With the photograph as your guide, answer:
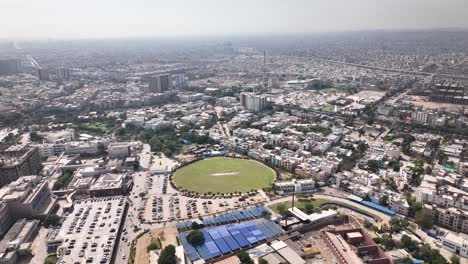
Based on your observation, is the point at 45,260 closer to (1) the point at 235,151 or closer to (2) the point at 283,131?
(1) the point at 235,151

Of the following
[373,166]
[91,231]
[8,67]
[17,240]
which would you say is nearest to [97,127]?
[17,240]

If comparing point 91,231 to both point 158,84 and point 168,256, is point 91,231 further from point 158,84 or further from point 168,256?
point 158,84

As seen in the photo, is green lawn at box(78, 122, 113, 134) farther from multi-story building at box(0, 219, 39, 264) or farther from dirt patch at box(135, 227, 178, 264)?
dirt patch at box(135, 227, 178, 264)

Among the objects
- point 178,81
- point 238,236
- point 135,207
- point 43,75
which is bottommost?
point 135,207

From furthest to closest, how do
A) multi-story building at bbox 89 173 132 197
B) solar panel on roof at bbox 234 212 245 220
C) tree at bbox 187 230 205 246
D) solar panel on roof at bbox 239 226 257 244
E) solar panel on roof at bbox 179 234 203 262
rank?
multi-story building at bbox 89 173 132 197 < solar panel on roof at bbox 234 212 245 220 < solar panel on roof at bbox 239 226 257 244 < tree at bbox 187 230 205 246 < solar panel on roof at bbox 179 234 203 262

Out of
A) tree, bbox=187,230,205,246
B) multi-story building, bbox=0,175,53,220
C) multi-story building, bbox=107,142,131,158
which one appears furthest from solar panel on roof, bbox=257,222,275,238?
multi-story building, bbox=107,142,131,158

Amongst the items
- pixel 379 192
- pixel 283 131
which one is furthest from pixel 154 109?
pixel 379 192

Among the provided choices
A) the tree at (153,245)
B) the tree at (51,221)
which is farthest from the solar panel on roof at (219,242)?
the tree at (51,221)
